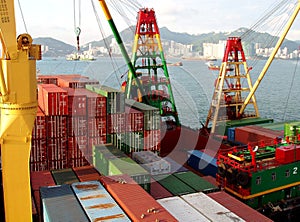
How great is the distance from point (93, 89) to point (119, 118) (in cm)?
519

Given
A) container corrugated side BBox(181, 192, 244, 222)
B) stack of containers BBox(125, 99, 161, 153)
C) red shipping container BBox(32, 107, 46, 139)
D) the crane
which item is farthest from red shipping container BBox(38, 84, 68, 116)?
container corrugated side BBox(181, 192, 244, 222)

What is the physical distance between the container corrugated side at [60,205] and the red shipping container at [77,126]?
698cm

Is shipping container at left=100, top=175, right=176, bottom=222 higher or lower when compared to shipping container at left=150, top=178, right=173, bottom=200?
higher

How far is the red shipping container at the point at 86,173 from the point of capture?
2153 cm

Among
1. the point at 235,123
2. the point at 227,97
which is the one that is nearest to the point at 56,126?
the point at 235,123

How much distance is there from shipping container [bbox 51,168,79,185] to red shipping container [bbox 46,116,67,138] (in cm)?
242

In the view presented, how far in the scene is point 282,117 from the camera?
225 feet

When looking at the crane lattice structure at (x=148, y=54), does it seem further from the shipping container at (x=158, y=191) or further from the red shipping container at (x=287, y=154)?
the shipping container at (x=158, y=191)

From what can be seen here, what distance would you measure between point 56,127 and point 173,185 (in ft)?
28.9

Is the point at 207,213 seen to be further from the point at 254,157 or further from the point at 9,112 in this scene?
the point at 9,112

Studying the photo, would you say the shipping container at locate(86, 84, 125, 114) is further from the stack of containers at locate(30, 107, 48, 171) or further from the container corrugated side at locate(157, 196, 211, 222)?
the container corrugated side at locate(157, 196, 211, 222)

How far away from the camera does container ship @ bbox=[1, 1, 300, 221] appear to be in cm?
1394

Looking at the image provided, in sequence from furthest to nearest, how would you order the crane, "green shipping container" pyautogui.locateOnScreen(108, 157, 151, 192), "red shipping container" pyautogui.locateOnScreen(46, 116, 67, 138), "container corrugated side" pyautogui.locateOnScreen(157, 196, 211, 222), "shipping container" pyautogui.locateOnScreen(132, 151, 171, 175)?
1. "red shipping container" pyautogui.locateOnScreen(46, 116, 67, 138)
2. "shipping container" pyautogui.locateOnScreen(132, 151, 171, 175)
3. "green shipping container" pyautogui.locateOnScreen(108, 157, 151, 192)
4. "container corrugated side" pyautogui.locateOnScreen(157, 196, 211, 222)
5. the crane

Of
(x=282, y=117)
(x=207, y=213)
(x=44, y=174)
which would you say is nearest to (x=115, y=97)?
(x=44, y=174)
